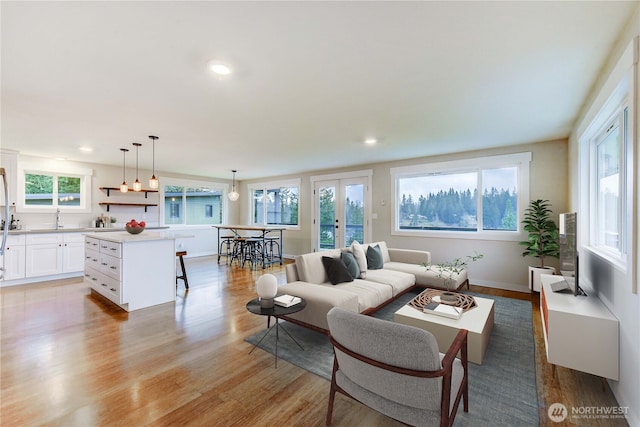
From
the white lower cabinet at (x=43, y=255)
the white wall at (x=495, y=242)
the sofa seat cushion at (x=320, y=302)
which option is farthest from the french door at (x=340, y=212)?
the white lower cabinet at (x=43, y=255)

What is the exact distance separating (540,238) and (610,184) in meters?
1.85

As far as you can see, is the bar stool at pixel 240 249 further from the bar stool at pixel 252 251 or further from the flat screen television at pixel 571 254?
the flat screen television at pixel 571 254

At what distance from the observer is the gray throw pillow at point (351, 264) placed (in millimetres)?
3678

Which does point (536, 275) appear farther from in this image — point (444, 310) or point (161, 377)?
point (161, 377)

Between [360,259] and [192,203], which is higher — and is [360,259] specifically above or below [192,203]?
below

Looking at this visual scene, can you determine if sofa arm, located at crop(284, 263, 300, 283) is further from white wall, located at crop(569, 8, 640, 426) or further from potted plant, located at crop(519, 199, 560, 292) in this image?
potted plant, located at crop(519, 199, 560, 292)

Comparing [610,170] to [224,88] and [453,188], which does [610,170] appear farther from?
[224,88]

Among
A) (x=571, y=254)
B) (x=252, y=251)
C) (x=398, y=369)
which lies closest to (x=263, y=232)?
(x=252, y=251)

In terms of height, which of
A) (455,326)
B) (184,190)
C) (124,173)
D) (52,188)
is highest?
(124,173)

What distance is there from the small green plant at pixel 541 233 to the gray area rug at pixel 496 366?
1110 millimetres

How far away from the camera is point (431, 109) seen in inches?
121

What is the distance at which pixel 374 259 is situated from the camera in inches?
170

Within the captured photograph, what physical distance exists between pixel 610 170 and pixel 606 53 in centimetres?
107

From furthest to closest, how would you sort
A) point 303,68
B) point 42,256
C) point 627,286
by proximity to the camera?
point 42,256 → point 303,68 → point 627,286
